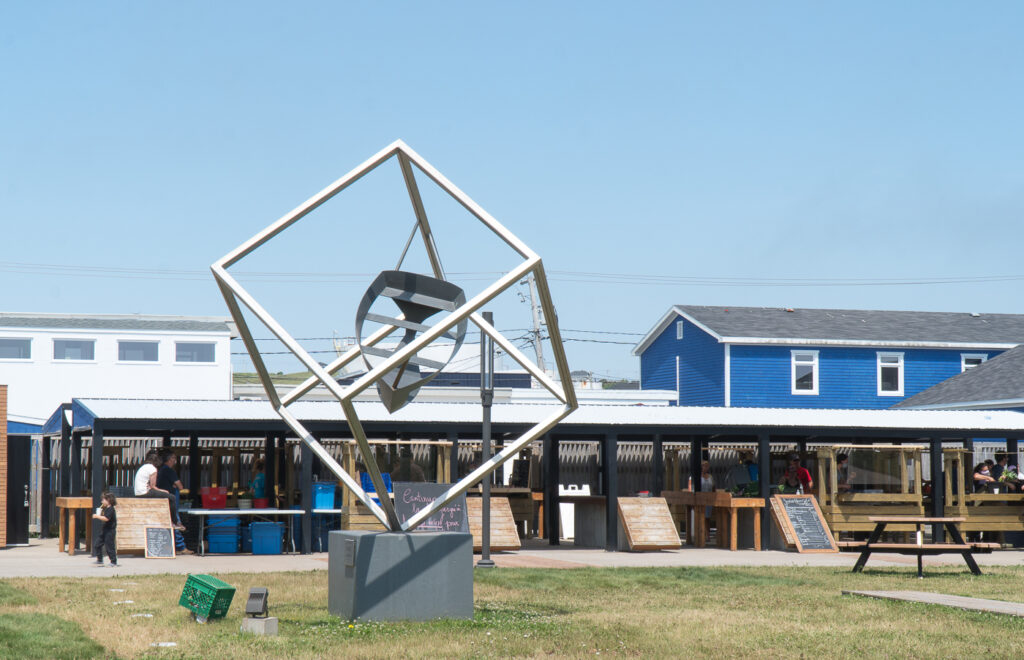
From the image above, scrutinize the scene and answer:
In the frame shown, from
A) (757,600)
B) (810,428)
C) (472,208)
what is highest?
(472,208)

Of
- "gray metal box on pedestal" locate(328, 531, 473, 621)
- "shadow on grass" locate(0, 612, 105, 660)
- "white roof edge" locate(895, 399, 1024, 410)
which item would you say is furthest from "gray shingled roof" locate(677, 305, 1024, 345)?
"shadow on grass" locate(0, 612, 105, 660)

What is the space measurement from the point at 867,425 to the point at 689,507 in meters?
4.07

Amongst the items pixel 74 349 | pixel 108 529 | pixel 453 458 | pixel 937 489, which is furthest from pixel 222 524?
pixel 74 349

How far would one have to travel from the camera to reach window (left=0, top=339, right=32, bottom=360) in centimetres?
4538

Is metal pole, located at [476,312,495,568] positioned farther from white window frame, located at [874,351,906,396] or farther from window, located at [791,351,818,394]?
white window frame, located at [874,351,906,396]

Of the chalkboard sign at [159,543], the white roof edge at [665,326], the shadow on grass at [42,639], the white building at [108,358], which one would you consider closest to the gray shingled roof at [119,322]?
the white building at [108,358]

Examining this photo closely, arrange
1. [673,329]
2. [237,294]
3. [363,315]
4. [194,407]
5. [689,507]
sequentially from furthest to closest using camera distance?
[673,329] → [689,507] → [194,407] → [363,315] → [237,294]

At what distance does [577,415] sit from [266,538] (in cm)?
568

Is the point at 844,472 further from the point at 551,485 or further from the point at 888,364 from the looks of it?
the point at 888,364

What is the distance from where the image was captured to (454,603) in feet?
37.9

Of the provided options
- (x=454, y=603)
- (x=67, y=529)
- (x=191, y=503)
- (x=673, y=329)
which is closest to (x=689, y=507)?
(x=191, y=503)

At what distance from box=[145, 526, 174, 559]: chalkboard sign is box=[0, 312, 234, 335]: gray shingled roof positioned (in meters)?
28.4

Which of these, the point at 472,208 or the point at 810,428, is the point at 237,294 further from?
the point at 810,428

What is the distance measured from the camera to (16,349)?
45.6 m
